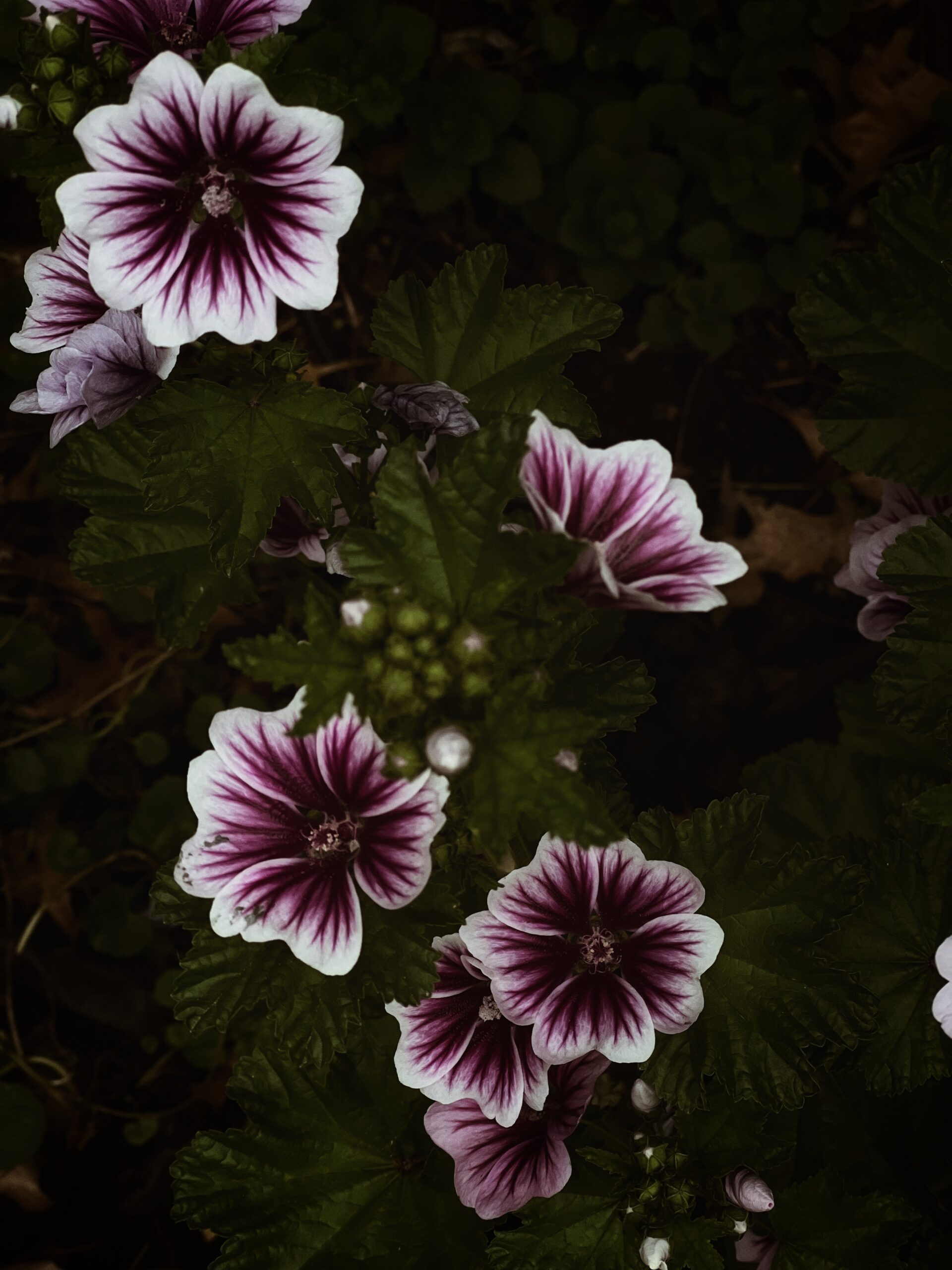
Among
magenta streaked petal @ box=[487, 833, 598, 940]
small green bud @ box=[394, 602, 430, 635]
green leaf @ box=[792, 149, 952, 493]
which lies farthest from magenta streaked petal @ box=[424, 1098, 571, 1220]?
green leaf @ box=[792, 149, 952, 493]

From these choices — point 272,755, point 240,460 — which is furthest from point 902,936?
point 240,460

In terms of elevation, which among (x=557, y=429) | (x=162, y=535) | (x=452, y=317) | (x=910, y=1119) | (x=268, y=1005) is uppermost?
(x=557, y=429)

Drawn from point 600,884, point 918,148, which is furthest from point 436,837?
point 918,148

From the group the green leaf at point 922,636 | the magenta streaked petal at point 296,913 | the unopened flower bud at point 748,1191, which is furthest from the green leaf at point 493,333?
the unopened flower bud at point 748,1191

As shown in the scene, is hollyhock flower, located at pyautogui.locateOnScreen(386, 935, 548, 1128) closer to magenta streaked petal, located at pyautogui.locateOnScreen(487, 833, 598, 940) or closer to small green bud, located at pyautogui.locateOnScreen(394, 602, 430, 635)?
magenta streaked petal, located at pyautogui.locateOnScreen(487, 833, 598, 940)

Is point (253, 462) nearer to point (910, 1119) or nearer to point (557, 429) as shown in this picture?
point (557, 429)

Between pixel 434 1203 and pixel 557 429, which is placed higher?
pixel 557 429

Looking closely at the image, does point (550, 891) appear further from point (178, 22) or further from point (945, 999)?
point (178, 22)
